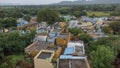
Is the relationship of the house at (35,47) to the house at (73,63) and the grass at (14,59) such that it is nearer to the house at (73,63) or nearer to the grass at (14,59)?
the grass at (14,59)

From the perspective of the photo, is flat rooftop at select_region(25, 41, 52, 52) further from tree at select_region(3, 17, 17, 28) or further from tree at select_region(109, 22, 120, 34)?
tree at select_region(3, 17, 17, 28)

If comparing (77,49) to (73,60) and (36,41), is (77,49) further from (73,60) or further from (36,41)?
(36,41)

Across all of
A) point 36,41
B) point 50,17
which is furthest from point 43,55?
point 50,17

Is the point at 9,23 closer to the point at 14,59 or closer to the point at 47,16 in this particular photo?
the point at 47,16

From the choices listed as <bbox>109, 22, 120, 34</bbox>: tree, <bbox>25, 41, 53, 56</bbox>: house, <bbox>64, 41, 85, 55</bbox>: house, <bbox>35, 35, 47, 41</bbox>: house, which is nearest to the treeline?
<bbox>25, 41, 53, 56</bbox>: house

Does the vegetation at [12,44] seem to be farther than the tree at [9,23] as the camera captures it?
No

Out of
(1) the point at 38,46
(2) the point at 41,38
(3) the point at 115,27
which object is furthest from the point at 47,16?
(1) the point at 38,46

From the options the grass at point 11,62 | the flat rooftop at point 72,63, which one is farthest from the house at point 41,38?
the flat rooftop at point 72,63

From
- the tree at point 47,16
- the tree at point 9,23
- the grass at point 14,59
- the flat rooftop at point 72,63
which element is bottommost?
the grass at point 14,59
